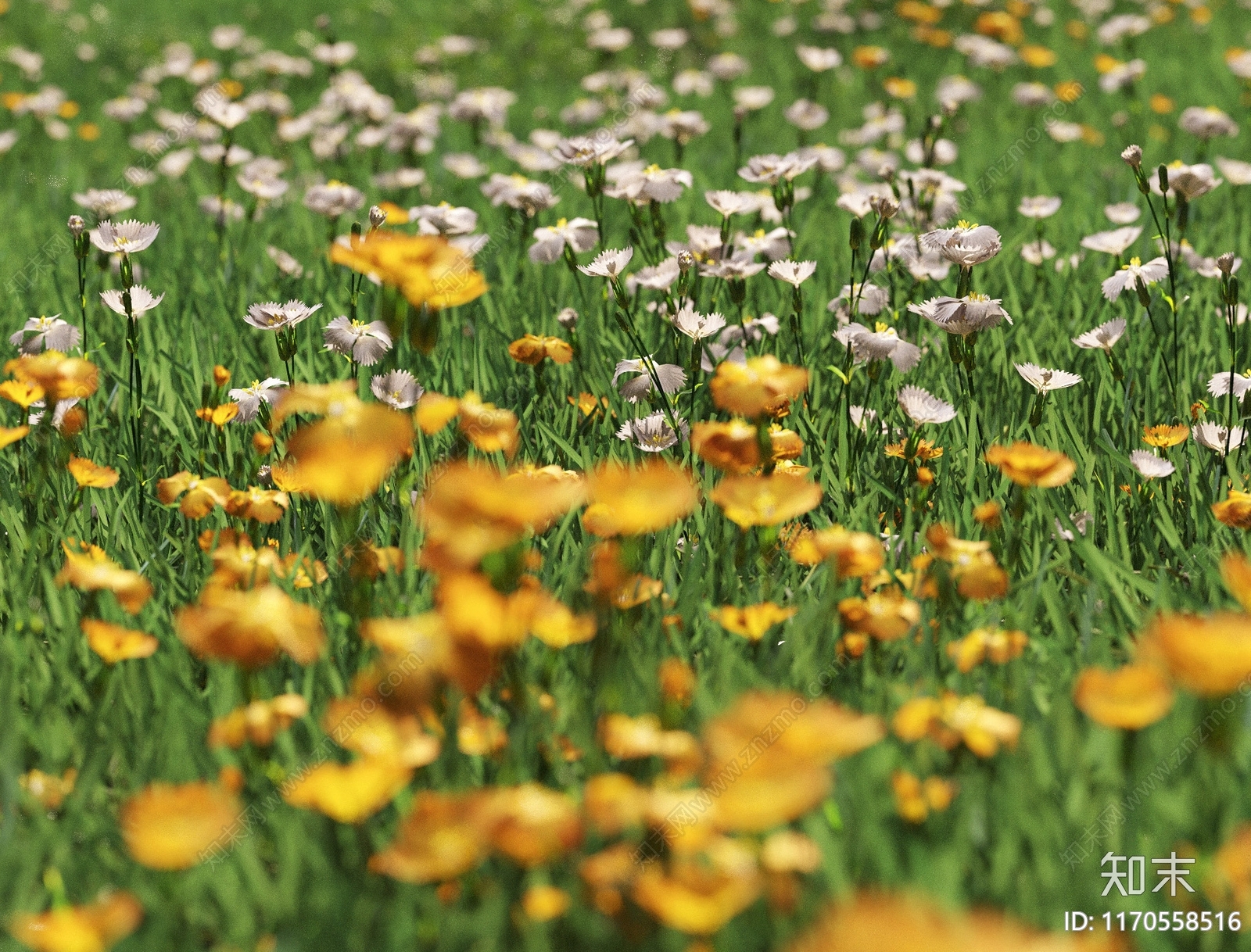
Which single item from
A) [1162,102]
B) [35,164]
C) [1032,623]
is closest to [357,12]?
[35,164]

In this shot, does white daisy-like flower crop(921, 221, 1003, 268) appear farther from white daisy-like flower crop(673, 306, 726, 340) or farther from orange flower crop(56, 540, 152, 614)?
orange flower crop(56, 540, 152, 614)

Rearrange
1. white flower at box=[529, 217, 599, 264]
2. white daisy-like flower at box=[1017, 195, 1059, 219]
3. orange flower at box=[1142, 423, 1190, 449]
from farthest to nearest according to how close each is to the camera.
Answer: white daisy-like flower at box=[1017, 195, 1059, 219]
white flower at box=[529, 217, 599, 264]
orange flower at box=[1142, 423, 1190, 449]

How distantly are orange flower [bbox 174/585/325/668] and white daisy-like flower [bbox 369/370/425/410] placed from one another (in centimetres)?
79

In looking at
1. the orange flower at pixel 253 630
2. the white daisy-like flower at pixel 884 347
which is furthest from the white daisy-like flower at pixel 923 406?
the orange flower at pixel 253 630

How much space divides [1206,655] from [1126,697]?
103 millimetres

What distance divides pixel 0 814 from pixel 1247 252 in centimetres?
309

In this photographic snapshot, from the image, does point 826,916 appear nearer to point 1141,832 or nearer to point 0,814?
point 1141,832

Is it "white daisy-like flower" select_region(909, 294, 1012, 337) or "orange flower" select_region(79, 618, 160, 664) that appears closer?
"orange flower" select_region(79, 618, 160, 664)

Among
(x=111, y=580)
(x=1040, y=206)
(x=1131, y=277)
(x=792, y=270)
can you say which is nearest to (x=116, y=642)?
(x=111, y=580)

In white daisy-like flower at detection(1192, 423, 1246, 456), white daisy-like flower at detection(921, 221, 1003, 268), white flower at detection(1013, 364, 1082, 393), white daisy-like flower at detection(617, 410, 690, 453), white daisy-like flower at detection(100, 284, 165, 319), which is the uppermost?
white daisy-like flower at detection(921, 221, 1003, 268)

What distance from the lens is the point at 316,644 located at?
107cm

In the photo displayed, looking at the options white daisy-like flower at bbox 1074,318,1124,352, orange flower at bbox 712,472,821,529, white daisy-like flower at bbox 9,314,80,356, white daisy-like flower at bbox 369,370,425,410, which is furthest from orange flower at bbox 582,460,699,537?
white daisy-like flower at bbox 9,314,80,356

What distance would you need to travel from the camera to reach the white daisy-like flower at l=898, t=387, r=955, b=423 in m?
1.82

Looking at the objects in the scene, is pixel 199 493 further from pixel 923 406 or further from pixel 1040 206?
pixel 1040 206
